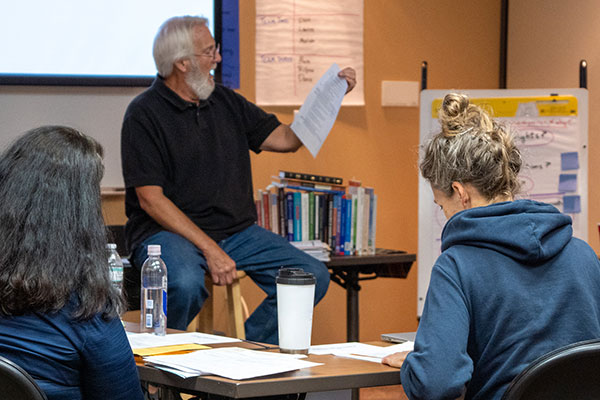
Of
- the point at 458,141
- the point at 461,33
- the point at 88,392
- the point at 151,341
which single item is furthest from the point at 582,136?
the point at 88,392

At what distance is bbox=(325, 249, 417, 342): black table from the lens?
3.42 m

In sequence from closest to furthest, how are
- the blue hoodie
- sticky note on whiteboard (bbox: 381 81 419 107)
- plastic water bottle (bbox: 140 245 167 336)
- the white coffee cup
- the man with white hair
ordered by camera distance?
the blue hoodie
the white coffee cup
plastic water bottle (bbox: 140 245 167 336)
the man with white hair
sticky note on whiteboard (bbox: 381 81 419 107)

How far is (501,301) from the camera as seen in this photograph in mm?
1334

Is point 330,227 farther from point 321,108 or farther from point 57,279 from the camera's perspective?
point 57,279

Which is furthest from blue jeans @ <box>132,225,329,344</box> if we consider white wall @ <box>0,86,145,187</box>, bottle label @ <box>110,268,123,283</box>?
white wall @ <box>0,86,145,187</box>

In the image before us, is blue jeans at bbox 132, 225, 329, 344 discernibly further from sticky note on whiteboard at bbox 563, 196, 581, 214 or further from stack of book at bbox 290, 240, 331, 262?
sticky note on whiteboard at bbox 563, 196, 581, 214

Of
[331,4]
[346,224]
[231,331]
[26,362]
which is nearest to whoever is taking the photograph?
[26,362]

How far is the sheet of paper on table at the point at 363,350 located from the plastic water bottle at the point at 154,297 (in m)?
0.41

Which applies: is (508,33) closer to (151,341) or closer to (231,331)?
(231,331)

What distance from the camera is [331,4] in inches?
157

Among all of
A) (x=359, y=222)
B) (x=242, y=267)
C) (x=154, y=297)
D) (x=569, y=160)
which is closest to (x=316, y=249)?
(x=359, y=222)

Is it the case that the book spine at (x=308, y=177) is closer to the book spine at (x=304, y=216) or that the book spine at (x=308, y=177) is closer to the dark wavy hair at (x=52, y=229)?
the book spine at (x=304, y=216)

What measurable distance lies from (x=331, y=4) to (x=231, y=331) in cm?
185

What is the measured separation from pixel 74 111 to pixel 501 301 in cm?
265
